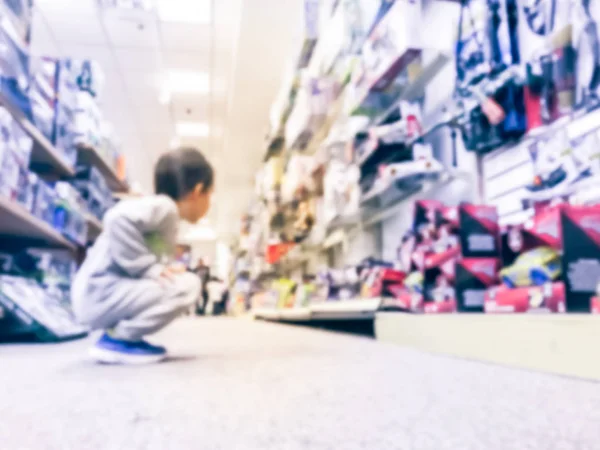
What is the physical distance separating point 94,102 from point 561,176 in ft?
10.0

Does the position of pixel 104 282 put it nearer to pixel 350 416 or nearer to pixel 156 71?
pixel 350 416

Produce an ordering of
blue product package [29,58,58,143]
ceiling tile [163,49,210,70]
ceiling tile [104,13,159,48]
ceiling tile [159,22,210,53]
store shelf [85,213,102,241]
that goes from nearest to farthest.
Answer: blue product package [29,58,58,143]
store shelf [85,213,102,241]
ceiling tile [104,13,159,48]
ceiling tile [159,22,210,53]
ceiling tile [163,49,210,70]

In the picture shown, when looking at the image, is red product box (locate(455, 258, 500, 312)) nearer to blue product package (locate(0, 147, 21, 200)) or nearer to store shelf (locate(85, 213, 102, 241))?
blue product package (locate(0, 147, 21, 200))

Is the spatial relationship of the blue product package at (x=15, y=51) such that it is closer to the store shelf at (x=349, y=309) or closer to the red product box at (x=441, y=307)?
the store shelf at (x=349, y=309)

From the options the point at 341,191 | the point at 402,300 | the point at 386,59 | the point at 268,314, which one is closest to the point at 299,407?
the point at 402,300

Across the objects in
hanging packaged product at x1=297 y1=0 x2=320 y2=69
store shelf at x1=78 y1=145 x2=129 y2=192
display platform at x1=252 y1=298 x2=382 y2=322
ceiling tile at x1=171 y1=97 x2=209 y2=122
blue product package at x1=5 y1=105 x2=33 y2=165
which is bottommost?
display platform at x1=252 y1=298 x2=382 y2=322

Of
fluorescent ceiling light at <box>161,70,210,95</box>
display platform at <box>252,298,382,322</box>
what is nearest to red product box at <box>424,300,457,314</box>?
display platform at <box>252,298,382,322</box>

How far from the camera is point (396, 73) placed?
2.18 m

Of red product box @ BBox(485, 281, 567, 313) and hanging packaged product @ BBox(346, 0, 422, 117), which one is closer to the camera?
red product box @ BBox(485, 281, 567, 313)

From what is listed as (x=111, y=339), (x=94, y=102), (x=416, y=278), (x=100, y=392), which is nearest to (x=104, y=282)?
(x=111, y=339)

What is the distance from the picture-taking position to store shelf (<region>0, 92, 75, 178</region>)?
7.68 ft

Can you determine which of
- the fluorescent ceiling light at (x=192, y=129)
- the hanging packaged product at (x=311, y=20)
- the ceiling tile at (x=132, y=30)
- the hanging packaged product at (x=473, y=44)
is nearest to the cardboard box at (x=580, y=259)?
the hanging packaged product at (x=473, y=44)

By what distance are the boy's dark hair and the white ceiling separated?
2.42 meters

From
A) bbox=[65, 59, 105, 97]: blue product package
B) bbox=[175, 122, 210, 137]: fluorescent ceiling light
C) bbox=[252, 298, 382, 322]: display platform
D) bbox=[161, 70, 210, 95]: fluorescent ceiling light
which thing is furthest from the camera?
bbox=[175, 122, 210, 137]: fluorescent ceiling light
